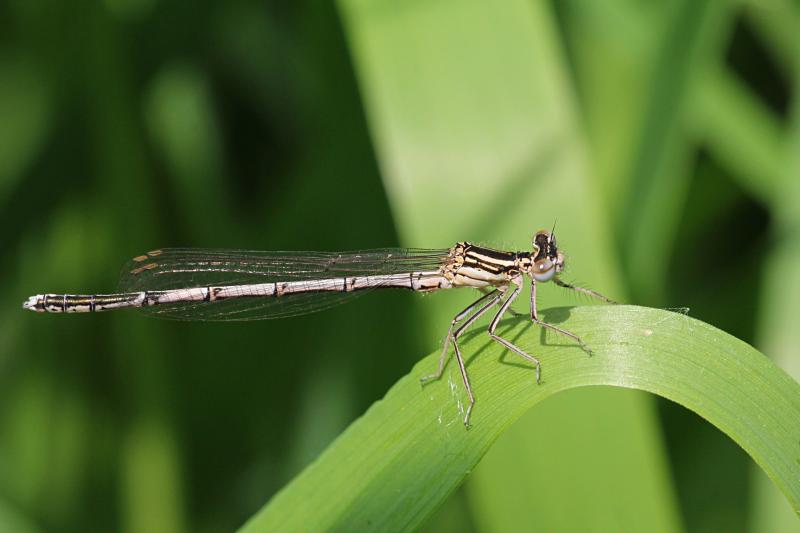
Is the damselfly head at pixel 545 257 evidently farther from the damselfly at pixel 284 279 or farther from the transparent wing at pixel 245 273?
the transparent wing at pixel 245 273

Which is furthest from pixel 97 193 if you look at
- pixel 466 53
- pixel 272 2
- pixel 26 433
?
pixel 466 53

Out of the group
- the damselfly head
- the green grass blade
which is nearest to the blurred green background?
the damselfly head

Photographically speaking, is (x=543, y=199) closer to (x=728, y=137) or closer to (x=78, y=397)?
(x=728, y=137)

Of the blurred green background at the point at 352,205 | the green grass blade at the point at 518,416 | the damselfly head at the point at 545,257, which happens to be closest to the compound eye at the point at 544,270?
the damselfly head at the point at 545,257

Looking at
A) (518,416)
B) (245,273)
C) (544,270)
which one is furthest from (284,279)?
(518,416)

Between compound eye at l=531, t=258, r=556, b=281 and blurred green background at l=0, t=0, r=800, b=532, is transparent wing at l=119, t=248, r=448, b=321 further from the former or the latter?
compound eye at l=531, t=258, r=556, b=281

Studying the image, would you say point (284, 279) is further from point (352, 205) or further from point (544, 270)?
point (544, 270)
